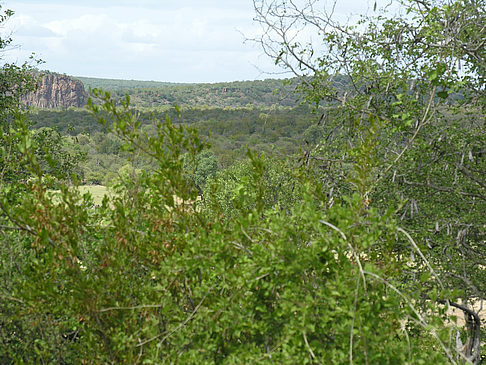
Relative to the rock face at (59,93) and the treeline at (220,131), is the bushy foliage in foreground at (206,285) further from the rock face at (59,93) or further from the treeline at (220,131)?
the rock face at (59,93)

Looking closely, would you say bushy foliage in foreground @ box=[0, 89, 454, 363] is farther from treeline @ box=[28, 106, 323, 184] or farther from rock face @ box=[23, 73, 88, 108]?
rock face @ box=[23, 73, 88, 108]

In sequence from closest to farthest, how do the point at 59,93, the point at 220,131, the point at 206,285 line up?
the point at 206,285 → the point at 220,131 → the point at 59,93

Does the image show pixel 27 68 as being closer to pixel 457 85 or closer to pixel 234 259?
pixel 457 85

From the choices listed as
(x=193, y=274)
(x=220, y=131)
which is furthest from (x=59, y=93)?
(x=193, y=274)

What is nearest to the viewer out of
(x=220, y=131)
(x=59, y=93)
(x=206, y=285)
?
(x=206, y=285)

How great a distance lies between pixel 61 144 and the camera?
10.8 meters

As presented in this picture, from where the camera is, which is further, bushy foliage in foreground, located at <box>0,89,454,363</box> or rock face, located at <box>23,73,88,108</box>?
rock face, located at <box>23,73,88,108</box>

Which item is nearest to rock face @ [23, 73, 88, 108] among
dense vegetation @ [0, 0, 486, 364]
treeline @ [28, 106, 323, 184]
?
treeline @ [28, 106, 323, 184]

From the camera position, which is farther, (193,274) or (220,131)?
(220,131)

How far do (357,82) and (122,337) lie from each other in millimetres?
5916

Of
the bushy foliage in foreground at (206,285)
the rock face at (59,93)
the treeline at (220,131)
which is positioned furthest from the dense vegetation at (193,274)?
the rock face at (59,93)

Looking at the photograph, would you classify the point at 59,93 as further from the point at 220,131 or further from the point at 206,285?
the point at 206,285

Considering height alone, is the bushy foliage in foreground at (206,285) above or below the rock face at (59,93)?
below

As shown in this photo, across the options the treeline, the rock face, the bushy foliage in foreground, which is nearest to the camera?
the bushy foliage in foreground
